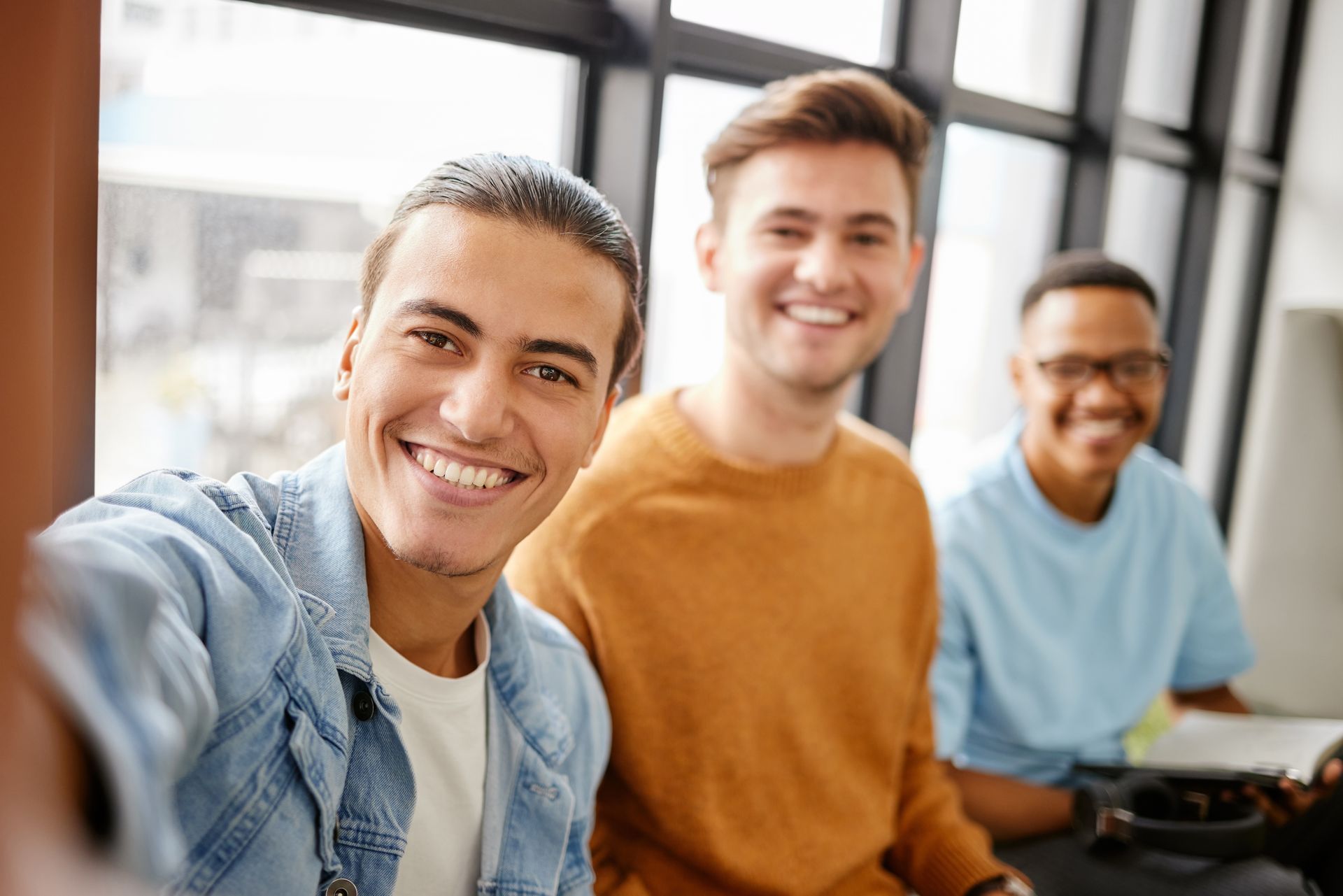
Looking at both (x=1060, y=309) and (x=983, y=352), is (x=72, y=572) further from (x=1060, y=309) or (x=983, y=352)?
(x=983, y=352)

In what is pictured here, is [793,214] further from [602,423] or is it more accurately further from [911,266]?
[602,423]

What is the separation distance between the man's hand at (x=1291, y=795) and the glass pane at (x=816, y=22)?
156cm

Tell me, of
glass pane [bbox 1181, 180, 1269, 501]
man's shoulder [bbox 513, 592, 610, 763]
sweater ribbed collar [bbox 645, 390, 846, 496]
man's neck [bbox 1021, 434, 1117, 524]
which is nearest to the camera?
man's shoulder [bbox 513, 592, 610, 763]

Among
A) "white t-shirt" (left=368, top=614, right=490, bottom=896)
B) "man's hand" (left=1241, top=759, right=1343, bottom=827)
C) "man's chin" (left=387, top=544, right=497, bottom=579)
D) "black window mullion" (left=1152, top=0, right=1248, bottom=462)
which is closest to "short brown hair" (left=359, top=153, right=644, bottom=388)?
"man's chin" (left=387, top=544, right=497, bottom=579)

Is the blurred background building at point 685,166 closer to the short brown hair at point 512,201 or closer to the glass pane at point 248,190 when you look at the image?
the glass pane at point 248,190

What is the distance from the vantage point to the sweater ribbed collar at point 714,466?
1.44 meters

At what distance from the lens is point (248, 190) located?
1396 mm

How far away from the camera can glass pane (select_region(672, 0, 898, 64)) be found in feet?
6.33

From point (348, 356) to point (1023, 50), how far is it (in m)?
2.29

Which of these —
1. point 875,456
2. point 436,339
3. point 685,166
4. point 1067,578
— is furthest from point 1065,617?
point 436,339

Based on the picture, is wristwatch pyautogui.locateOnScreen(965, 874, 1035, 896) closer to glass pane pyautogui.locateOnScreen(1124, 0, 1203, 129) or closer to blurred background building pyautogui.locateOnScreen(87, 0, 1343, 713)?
blurred background building pyautogui.locateOnScreen(87, 0, 1343, 713)

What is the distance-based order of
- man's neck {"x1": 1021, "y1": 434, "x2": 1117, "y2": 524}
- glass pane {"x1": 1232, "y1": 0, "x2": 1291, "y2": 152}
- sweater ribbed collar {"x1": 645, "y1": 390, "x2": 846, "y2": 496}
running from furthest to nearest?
glass pane {"x1": 1232, "y1": 0, "x2": 1291, "y2": 152} < man's neck {"x1": 1021, "y1": 434, "x2": 1117, "y2": 524} < sweater ribbed collar {"x1": 645, "y1": 390, "x2": 846, "y2": 496}

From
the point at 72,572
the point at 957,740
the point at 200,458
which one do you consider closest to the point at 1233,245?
the point at 957,740

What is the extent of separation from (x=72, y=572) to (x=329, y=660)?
1.30 ft
